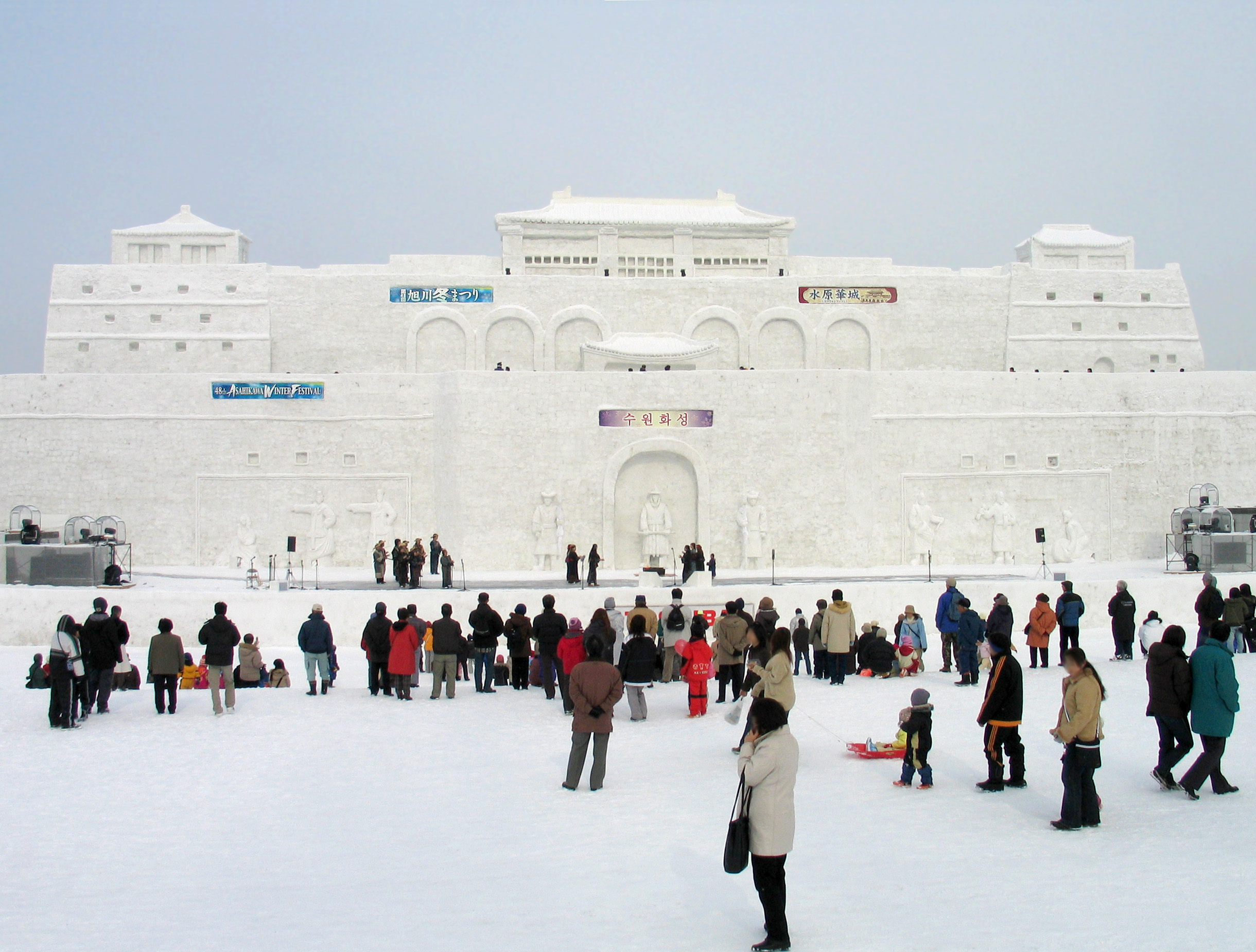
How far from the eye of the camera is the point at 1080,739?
273 inches

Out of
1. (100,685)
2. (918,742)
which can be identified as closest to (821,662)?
(918,742)

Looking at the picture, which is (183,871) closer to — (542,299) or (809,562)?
(809,562)

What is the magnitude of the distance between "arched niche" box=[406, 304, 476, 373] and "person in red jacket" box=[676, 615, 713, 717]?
2213 centimetres

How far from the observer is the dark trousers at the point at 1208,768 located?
24.7ft

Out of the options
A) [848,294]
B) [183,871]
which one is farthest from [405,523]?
[183,871]

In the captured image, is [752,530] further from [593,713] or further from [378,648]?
[593,713]

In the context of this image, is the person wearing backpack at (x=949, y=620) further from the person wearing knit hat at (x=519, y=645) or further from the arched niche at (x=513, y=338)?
the arched niche at (x=513, y=338)

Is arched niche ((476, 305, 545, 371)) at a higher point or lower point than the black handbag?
higher

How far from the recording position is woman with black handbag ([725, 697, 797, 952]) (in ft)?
17.3

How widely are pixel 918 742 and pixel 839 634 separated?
4.69 m

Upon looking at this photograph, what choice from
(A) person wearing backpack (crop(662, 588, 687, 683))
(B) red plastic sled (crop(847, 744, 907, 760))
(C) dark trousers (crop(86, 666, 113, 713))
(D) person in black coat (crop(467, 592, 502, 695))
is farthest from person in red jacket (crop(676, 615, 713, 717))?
(C) dark trousers (crop(86, 666, 113, 713))

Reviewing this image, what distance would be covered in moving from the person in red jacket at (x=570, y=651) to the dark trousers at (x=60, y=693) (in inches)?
195

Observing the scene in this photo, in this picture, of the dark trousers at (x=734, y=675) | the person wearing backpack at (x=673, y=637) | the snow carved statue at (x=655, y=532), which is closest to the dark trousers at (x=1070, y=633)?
the dark trousers at (x=734, y=675)

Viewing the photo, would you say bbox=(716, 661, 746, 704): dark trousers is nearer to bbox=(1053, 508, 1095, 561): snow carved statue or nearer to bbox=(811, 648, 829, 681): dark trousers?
bbox=(811, 648, 829, 681): dark trousers
